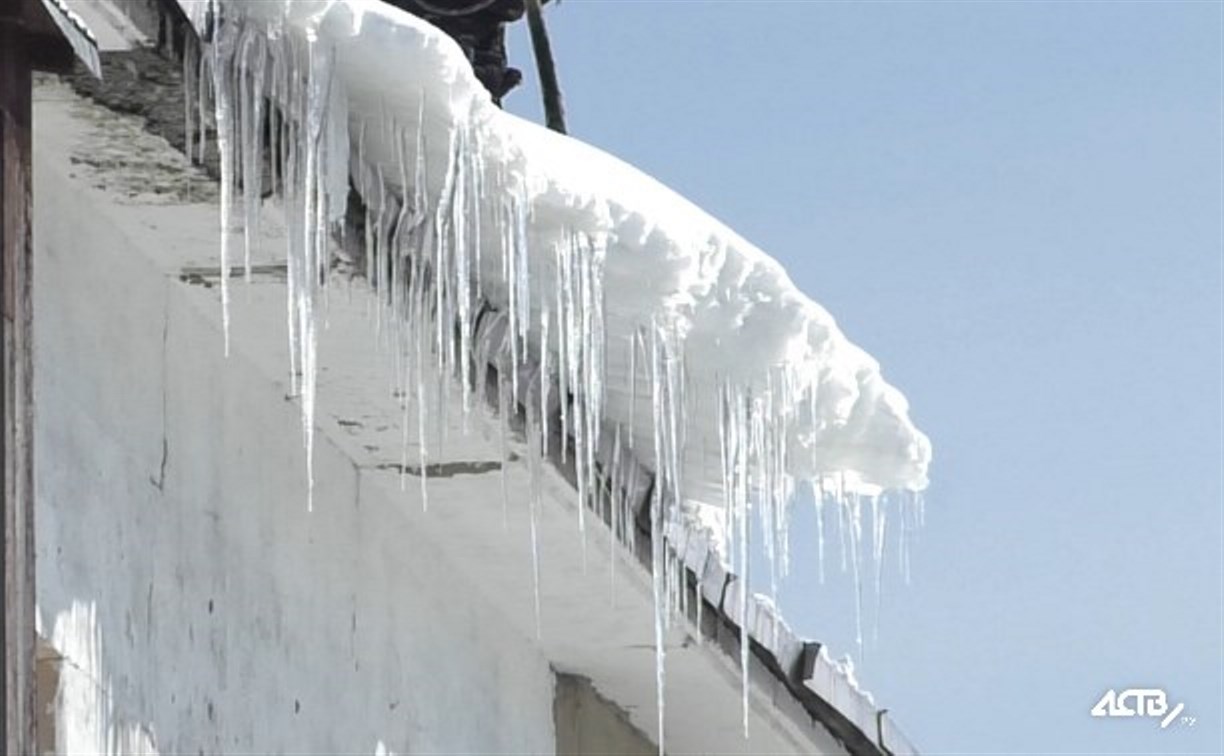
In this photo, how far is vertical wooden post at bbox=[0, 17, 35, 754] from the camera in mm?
4863

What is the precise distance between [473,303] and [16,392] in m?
1.26

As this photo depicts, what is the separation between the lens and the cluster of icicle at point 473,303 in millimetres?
5273

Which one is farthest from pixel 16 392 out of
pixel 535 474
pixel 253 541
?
pixel 535 474

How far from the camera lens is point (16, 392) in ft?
16.3

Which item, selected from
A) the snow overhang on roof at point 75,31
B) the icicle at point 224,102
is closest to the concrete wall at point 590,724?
the icicle at point 224,102

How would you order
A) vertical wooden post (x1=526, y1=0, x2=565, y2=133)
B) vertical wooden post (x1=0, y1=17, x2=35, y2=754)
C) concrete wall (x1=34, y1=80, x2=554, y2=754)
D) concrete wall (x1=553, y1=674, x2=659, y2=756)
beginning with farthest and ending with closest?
concrete wall (x1=553, y1=674, x2=659, y2=756) < vertical wooden post (x1=526, y1=0, x2=565, y2=133) < concrete wall (x1=34, y1=80, x2=554, y2=754) < vertical wooden post (x1=0, y1=17, x2=35, y2=754)

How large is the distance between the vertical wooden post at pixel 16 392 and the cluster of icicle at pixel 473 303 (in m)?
0.26

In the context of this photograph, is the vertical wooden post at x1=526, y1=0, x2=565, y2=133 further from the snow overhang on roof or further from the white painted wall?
the snow overhang on roof

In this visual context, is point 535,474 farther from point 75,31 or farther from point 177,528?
point 75,31

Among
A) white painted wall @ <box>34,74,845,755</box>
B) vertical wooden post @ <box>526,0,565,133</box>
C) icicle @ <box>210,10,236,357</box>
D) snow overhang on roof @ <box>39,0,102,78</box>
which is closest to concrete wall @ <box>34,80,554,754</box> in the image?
white painted wall @ <box>34,74,845,755</box>

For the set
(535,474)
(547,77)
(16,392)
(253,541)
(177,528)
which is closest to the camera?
(16,392)

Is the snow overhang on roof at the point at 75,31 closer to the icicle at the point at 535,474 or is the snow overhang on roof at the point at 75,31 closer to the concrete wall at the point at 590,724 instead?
the icicle at the point at 535,474

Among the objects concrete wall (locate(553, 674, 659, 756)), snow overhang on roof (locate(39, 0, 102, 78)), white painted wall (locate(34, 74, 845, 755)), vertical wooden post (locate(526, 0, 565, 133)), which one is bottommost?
concrete wall (locate(553, 674, 659, 756))

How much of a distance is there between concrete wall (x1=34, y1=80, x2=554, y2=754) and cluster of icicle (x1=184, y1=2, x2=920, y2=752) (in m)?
0.15
